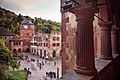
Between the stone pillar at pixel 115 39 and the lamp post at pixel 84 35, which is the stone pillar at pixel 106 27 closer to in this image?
the stone pillar at pixel 115 39

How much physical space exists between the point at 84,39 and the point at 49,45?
20.1 meters

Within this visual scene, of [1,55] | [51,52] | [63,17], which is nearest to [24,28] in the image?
[51,52]

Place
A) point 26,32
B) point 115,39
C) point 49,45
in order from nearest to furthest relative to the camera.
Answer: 1. point 115,39
2. point 49,45
3. point 26,32

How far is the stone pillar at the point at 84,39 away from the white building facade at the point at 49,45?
758 inches

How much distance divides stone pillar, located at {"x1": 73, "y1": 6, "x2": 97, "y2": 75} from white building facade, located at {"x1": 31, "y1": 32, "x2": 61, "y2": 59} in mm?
19249

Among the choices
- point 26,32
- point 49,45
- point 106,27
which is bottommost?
point 49,45

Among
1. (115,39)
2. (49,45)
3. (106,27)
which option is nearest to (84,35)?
(106,27)

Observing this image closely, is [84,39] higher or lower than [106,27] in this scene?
lower

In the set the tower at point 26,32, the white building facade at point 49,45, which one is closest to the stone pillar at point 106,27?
the white building facade at point 49,45

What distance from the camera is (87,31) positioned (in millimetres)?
1788

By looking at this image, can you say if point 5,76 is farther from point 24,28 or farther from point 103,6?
point 24,28

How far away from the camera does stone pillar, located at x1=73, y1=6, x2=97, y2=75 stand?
1769mm

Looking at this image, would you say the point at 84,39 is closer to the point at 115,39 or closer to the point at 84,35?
the point at 84,35

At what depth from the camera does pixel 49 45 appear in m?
21.8
